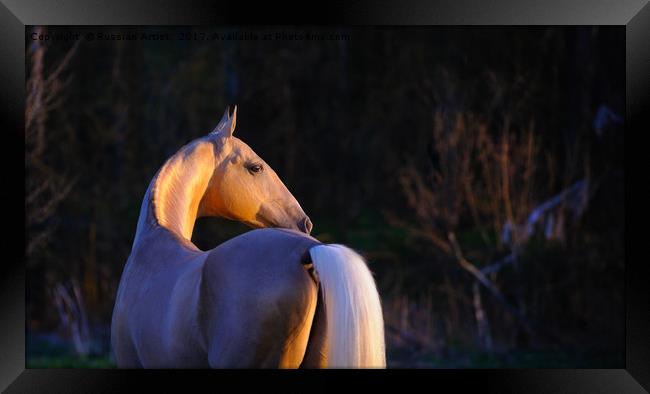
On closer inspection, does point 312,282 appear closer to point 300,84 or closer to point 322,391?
point 322,391

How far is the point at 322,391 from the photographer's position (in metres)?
3.83

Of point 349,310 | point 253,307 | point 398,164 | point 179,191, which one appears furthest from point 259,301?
point 398,164

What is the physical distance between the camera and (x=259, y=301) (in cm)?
325

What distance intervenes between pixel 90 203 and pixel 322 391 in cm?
796

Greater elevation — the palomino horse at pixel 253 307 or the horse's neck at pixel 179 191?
the horse's neck at pixel 179 191

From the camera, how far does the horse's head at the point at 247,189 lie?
175 inches

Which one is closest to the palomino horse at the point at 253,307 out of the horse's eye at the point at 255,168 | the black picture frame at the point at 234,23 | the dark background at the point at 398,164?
the black picture frame at the point at 234,23

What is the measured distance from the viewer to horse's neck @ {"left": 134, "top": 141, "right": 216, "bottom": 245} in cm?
420

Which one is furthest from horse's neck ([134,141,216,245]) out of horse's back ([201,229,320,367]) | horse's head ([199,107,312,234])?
horse's back ([201,229,320,367])

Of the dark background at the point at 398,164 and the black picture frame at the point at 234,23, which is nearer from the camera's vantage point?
the black picture frame at the point at 234,23

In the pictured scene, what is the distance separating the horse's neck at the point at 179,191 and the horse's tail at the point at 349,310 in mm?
1261

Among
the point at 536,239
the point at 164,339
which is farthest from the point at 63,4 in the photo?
the point at 536,239

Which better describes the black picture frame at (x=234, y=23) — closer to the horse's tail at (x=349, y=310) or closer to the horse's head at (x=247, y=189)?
the horse's head at (x=247, y=189)

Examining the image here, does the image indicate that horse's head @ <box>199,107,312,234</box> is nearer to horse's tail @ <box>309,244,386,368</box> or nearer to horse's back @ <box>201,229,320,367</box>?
horse's back @ <box>201,229,320,367</box>
